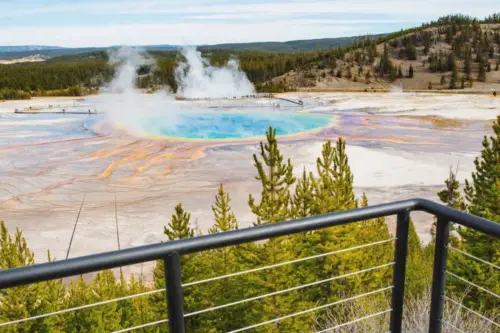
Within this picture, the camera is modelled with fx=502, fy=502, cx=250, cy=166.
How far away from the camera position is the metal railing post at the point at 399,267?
1941mm

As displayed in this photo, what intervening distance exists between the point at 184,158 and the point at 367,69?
3877cm

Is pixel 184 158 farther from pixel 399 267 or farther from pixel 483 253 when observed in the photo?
A: pixel 399 267

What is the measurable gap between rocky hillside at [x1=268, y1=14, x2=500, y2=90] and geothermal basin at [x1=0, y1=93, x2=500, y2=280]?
15.3 meters

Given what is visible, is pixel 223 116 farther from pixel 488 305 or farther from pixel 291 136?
pixel 488 305

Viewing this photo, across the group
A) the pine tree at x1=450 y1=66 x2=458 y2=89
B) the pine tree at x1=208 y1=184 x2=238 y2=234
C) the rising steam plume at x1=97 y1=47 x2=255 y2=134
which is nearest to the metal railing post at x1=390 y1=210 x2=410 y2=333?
the pine tree at x1=208 y1=184 x2=238 y2=234

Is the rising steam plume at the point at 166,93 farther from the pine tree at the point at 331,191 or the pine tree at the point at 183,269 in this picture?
the pine tree at the point at 331,191

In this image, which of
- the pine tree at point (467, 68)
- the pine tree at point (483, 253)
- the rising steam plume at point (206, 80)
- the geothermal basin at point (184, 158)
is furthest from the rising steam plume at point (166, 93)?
the pine tree at point (467, 68)

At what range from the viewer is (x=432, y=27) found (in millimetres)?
69500

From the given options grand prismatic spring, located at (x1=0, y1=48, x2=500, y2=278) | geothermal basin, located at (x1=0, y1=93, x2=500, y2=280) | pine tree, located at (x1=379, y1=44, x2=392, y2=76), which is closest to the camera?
geothermal basin, located at (x1=0, y1=93, x2=500, y2=280)

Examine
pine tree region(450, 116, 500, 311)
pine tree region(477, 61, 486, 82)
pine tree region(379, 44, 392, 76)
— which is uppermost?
pine tree region(379, 44, 392, 76)

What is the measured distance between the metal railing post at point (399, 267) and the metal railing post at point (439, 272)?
0.39 feet

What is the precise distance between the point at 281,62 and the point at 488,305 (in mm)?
54447

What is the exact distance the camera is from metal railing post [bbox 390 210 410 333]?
76.4 inches

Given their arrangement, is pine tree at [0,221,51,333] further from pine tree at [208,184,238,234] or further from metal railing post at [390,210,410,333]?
metal railing post at [390,210,410,333]
